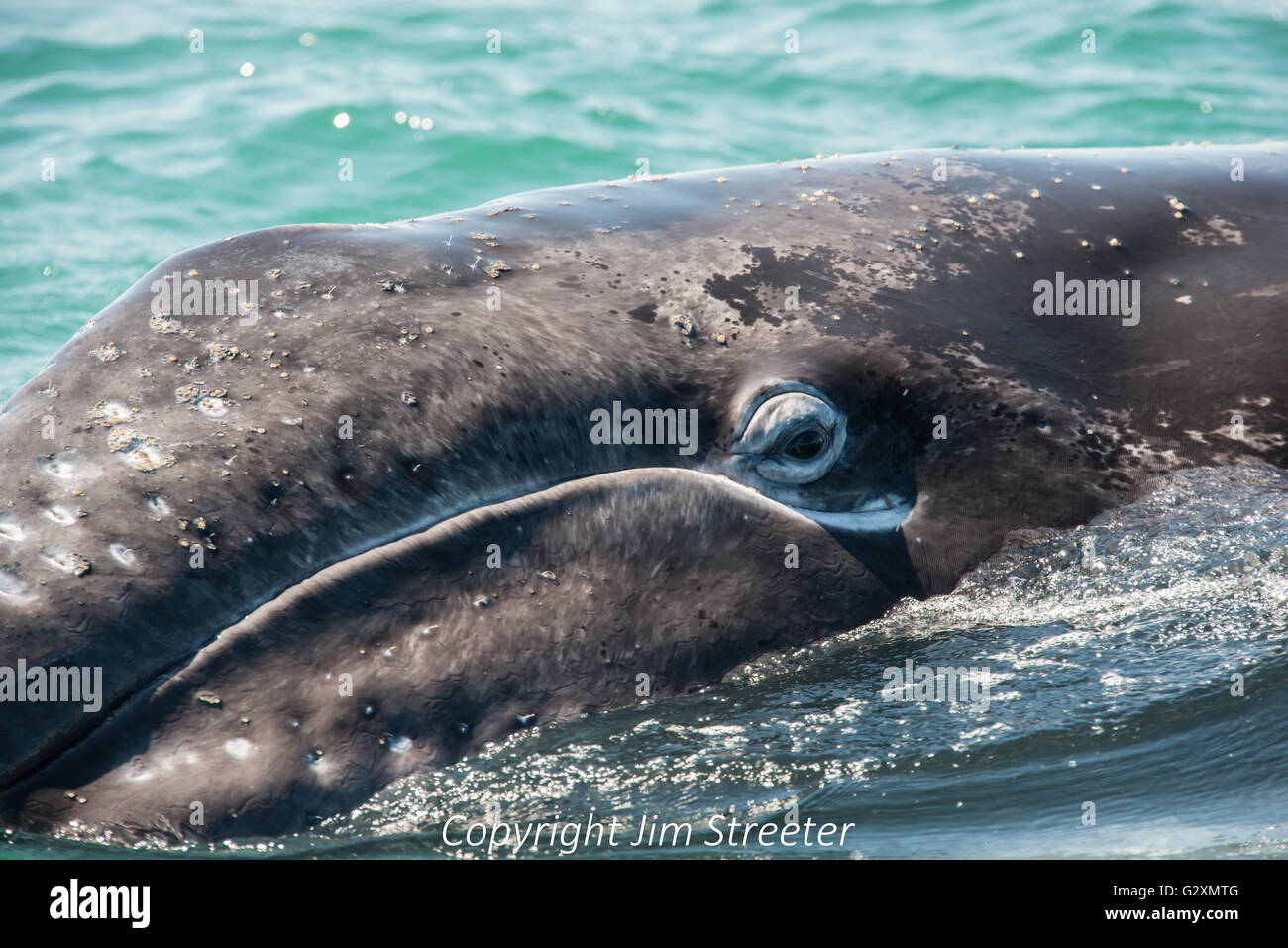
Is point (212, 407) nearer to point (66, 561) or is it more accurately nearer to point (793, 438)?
point (66, 561)

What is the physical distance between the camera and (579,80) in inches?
901

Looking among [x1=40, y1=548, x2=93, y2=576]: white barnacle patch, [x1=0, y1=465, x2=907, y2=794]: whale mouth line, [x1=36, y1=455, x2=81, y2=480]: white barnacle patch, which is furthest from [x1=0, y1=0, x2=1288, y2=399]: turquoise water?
[x1=0, y1=465, x2=907, y2=794]: whale mouth line

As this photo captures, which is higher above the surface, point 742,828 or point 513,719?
point 513,719

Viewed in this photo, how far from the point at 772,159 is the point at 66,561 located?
1632cm

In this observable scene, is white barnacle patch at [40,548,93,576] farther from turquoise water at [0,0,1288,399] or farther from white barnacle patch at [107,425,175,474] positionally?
turquoise water at [0,0,1288,399]

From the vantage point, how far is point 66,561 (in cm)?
539

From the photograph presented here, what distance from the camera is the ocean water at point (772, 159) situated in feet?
18.5

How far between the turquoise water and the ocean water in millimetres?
66

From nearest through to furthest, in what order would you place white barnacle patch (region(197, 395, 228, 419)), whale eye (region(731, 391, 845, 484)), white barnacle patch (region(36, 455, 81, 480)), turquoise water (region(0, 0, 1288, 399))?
1. white barnacle patch (region(36, 455, 81, 480))
2. white barnacle patch (region(197, 395, 228, 419))
3. whale eye (region(731, 391, 845, 484))
4. turquoise water (region(0, 0, 1288, 399))

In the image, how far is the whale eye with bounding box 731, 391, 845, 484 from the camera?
6.26 meters
